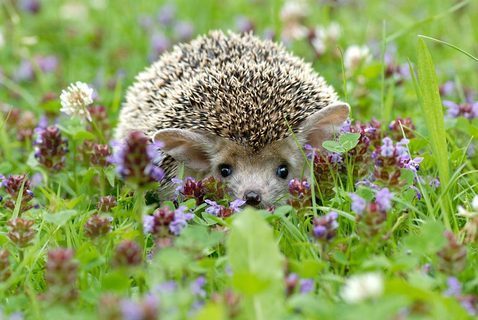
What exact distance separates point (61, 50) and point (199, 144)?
444 cm

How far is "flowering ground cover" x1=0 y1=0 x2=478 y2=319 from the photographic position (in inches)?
127

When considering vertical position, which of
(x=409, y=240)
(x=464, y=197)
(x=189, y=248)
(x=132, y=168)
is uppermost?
(x=132, y=168)

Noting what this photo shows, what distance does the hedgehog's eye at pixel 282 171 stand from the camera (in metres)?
5.55

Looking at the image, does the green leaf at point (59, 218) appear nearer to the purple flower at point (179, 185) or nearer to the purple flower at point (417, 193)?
the purple flower at point (179, 185)

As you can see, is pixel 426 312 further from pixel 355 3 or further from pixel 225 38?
pixel 355 3

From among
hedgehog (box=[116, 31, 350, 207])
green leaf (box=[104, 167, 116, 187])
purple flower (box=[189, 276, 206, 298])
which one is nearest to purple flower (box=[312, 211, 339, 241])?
purple flower (box=[189, 276, 206, 298])

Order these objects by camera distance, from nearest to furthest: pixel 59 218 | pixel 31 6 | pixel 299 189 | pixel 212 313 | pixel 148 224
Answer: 1. pixel 212 313
2. pixel 148 224
3. pixel 59 218
4. pixel 299 189
5. pixel 31 6

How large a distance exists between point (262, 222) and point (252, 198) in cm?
163

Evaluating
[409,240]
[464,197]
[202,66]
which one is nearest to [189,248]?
[409,240]

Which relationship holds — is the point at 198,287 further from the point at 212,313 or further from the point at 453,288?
the point at 453,288

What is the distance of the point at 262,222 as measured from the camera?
3523 millimetres

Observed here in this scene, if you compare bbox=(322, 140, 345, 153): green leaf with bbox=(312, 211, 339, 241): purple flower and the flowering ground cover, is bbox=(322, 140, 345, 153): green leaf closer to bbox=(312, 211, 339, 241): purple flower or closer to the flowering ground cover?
the flowering ground cover

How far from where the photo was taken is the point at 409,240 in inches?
149

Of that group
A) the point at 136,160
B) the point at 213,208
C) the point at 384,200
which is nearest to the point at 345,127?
the point at 213,208
